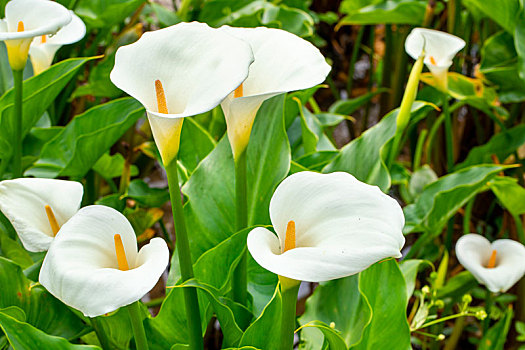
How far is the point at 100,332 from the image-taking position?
20.9 inches

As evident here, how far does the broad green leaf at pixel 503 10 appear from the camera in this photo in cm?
98

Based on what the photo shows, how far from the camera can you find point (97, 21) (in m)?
0.96

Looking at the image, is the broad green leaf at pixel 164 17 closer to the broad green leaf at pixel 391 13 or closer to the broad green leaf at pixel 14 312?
the broad green leaf at pixel 391 13

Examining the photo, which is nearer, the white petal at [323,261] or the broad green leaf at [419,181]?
the white petal at [323,261]

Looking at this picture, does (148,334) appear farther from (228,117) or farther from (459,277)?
(459,277)

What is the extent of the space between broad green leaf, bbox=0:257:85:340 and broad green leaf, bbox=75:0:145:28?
516 millimetres

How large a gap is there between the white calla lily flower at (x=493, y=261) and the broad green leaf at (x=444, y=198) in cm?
6

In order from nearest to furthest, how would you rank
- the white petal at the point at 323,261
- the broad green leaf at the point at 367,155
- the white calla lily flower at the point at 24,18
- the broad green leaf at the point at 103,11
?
the white petal at the point at 323,261 < the white calla lily flower at the point at 24,18 < the broad green leaf at the point at 367,155 < the broad green leaf at the point at 103,11

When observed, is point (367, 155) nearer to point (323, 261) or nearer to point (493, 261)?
point (493, 261)

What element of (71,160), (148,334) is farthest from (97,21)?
(148,334)

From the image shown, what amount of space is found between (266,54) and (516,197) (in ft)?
1.71

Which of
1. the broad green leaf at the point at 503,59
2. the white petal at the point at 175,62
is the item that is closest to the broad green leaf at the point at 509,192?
the broad green leaf at the point at 503,59

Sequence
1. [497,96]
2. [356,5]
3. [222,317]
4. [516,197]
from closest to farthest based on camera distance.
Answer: [222,317] < [516,197] < [497,96] < [356,5]

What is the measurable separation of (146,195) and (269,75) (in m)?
0.41
